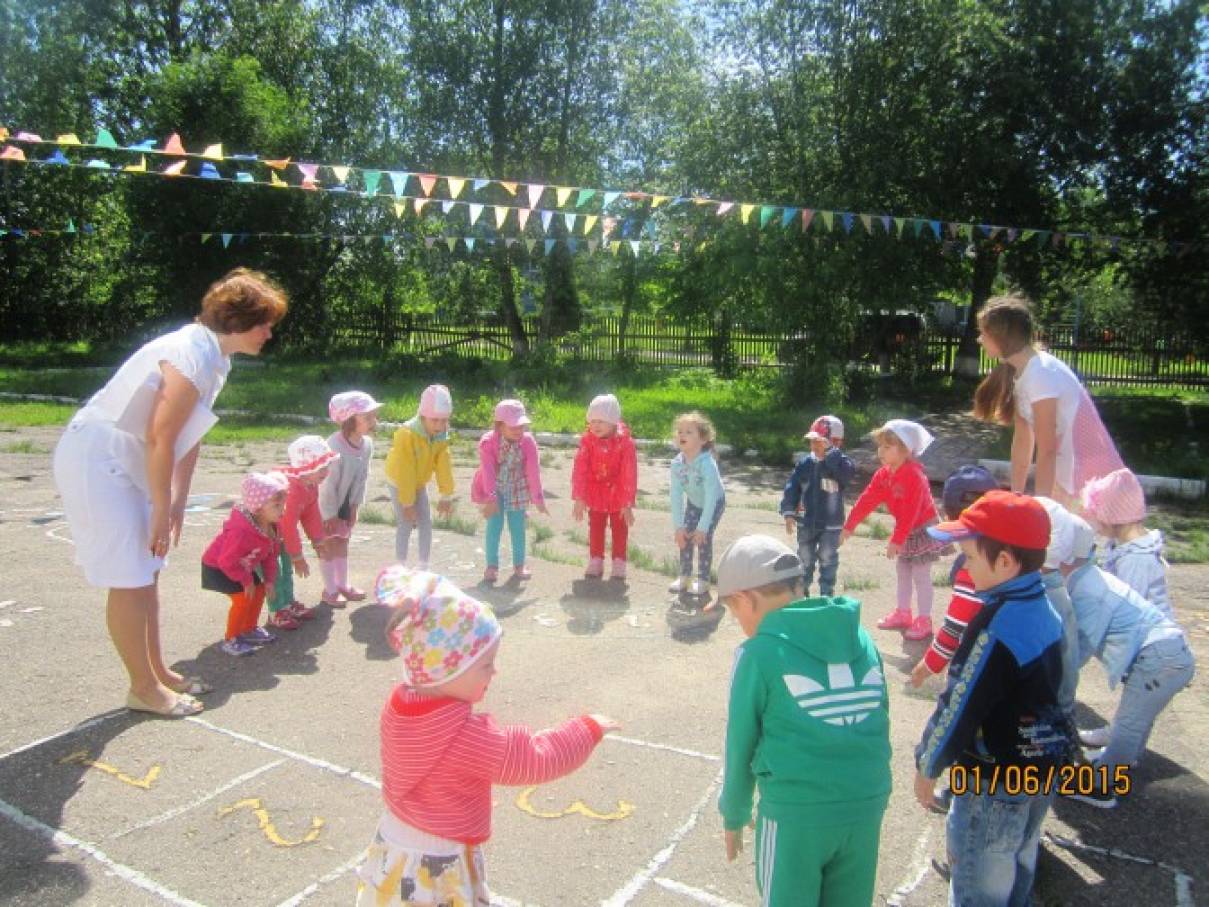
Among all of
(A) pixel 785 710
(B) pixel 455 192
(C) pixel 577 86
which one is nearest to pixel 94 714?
(A) pixel 785 710

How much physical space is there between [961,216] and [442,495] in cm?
1152

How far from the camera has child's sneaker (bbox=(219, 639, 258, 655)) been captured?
17.5ft

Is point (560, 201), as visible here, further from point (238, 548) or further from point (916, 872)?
point (916, 872)

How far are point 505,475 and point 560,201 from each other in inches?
261

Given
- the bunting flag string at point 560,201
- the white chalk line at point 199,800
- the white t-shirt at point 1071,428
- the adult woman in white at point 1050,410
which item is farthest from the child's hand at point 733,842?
the bunting flag string at point 560,201

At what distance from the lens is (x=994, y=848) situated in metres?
2.94

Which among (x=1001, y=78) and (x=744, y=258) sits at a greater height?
(x=1001, y=78)

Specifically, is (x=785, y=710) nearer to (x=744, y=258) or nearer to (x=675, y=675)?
(x=675, y=675)

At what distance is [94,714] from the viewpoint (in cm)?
455

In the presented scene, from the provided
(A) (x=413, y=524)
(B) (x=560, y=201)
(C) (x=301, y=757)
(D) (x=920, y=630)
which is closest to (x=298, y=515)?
(A) (x=413, y=524)

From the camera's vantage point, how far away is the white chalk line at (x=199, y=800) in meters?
→ 3.60

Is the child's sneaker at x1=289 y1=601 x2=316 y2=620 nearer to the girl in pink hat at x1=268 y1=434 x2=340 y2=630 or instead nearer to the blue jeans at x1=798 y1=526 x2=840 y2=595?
the girl in pink hat at x1=268 y1=434 x2=340 y2=630

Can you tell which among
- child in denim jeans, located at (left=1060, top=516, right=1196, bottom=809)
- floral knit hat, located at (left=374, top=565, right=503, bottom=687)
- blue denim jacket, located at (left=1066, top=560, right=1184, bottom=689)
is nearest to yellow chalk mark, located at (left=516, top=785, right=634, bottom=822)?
floral knit hat, located at (left=374, top=565, right=503, bottom=687)

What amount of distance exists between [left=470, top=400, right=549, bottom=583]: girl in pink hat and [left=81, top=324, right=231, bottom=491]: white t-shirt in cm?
276
